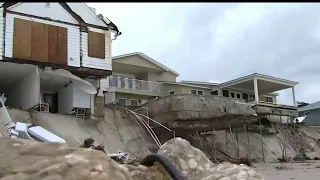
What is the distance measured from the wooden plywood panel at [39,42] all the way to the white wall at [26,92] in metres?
0.82

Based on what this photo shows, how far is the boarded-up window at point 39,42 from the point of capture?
888 inches

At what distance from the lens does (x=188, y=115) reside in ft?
79.8

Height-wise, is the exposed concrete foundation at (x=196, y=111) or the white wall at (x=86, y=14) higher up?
the white wall at (x=86, y=14)

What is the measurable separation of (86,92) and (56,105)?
314 centimetres

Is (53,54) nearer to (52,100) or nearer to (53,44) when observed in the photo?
(53,44)

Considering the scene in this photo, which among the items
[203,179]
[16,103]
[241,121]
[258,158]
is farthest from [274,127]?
[203,179]

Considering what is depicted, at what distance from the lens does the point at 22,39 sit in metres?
22.6

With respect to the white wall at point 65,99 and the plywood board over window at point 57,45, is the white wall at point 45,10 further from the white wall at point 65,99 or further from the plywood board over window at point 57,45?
the white wall at point 65,99

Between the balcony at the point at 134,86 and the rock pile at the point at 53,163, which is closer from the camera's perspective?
the rock pile at the point at 53,163

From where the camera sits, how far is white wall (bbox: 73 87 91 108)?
25.7 meters

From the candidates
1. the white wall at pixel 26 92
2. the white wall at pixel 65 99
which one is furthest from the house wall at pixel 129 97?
the white wall at pixel 26 92

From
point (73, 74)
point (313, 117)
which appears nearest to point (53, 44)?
point (73, 74)

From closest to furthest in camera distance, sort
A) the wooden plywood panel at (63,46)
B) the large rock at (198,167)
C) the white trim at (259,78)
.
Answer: the large rock at (198,167)
the wooden plywood panel at (63,46)
the white trim at (259,78)

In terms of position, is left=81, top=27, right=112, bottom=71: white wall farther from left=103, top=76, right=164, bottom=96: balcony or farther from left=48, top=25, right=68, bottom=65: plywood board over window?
left=103, top=76, right=164, bottom=96: balcony
